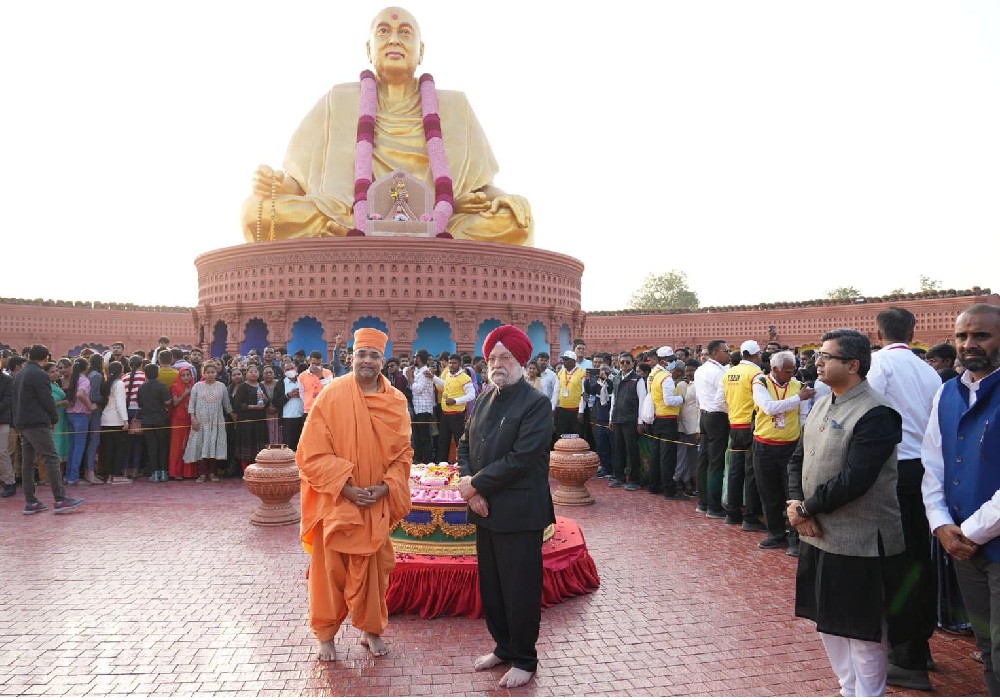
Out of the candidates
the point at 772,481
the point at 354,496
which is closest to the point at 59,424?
the point at 354,496

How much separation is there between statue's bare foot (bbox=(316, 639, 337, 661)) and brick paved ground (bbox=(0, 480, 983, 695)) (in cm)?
5

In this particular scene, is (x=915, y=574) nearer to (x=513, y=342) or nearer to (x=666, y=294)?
(x=513, y=342)

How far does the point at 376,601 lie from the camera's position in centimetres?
366

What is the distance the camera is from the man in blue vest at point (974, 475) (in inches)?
99.8

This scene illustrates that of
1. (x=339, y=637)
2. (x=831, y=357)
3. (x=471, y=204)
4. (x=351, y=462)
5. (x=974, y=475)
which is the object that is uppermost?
(x=471, y=204)

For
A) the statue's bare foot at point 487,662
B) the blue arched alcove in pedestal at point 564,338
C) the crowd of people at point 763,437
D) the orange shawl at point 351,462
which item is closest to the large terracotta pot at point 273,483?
the crowd of people at point 763,437

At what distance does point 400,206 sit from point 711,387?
38.7ft

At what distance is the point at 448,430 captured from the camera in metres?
9.43

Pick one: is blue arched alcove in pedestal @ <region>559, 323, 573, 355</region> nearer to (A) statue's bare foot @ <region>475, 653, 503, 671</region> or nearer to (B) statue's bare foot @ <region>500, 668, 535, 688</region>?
(A) statue's bare foot @ <region>475, 653, 503, 671</region>

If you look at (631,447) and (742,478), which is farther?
(631,447)

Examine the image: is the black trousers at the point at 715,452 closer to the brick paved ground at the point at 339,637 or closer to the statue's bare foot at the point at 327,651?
the brick paved ground at the point at 339,637

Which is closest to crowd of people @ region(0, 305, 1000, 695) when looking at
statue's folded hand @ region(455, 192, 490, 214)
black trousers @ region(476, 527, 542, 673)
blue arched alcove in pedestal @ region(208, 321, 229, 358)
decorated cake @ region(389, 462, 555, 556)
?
black trousers @ region(476, 527, 542, 673)

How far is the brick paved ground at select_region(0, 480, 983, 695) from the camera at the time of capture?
334 cm

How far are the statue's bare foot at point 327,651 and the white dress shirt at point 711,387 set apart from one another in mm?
4540
